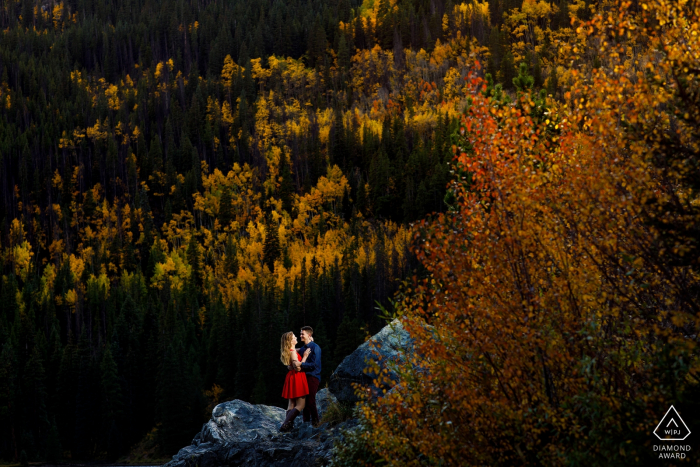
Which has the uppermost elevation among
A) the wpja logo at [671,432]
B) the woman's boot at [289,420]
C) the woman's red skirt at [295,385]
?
the wpja logo at [671,432]

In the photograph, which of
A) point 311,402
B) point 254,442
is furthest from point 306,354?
point 254,442

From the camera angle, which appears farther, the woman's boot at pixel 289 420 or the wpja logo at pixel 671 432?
the woman's boot at pixel 289 420

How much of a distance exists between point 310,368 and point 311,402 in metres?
1.15

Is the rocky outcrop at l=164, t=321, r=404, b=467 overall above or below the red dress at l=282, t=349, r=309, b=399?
below

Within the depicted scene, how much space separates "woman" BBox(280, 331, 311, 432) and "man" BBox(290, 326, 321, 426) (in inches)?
4.8

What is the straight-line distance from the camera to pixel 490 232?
1107 centimetres

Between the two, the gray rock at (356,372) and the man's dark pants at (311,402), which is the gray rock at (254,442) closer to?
the man's dark pants at (311,402)

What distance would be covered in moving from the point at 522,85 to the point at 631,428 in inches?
761

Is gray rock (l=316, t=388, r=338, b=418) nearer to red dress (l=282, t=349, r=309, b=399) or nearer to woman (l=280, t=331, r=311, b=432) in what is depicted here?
woman (l=280, t=331, r=311, b=432)

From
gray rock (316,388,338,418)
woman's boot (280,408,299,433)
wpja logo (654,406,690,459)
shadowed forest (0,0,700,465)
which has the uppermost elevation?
wpja logo (654,406,690,459)

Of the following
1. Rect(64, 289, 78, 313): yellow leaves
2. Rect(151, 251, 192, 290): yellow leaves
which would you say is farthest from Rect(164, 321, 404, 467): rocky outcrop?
Rect(64, 289, 78, 313): yellow leaves

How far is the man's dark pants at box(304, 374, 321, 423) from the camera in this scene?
1708 cm

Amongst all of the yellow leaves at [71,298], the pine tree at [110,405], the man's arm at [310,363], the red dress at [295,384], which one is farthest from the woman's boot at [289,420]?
the yellow leaves at [71,298]

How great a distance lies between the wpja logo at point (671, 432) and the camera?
859cm
